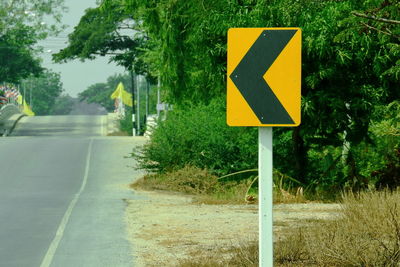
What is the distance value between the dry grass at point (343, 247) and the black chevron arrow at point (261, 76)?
224 centimetres

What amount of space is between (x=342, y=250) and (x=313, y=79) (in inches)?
428

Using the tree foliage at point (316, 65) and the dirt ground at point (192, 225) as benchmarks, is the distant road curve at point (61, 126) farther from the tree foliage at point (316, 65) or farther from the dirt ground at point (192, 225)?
the dirt ground at point (192, 225)

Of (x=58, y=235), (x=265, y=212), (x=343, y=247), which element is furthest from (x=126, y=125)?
(x=265, y=212)

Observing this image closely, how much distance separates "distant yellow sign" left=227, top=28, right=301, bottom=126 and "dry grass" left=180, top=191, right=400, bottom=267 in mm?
2248

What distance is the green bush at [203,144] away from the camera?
81.4ft

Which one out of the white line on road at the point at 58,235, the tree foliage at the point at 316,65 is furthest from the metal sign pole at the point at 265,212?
the tree foliage at the point at 316,65

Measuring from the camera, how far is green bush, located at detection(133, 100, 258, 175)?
24.8m

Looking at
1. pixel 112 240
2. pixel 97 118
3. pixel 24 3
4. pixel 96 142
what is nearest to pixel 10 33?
pixel 24 3

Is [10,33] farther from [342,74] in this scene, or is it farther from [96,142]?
[342,74]

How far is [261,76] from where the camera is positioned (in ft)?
24.6

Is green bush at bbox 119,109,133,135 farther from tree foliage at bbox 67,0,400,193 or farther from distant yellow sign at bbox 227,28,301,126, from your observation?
distant yellow sign at bbox 227,28,301,126

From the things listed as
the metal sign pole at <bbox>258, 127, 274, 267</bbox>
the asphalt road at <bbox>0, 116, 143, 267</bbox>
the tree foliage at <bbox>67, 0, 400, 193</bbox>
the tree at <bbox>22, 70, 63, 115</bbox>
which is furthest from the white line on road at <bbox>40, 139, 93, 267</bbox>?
the tree at <bbox>22, 70, 63, 115</bbox>

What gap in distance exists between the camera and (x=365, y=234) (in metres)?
10.5

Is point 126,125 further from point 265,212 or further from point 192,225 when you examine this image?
point 265,212
